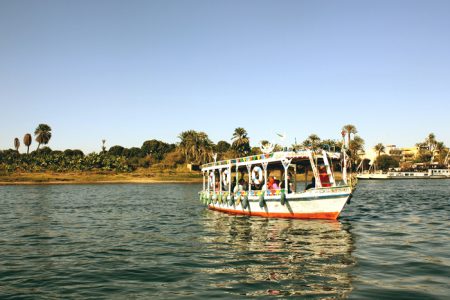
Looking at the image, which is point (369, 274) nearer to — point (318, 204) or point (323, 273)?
point (323, 273)

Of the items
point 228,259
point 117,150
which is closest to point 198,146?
point 117,150

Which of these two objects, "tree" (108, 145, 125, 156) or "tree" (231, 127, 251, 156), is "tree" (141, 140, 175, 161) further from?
"tree" (231, 127, 251, 156)

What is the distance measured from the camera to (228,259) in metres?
14.4

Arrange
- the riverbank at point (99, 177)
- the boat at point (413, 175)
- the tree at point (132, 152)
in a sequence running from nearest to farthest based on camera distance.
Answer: the riverbank at point (99, 177)
the boat at point (413, 175)
the tree at point (132, 152)

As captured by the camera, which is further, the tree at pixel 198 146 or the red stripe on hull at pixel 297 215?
the tree at pixel 198 146

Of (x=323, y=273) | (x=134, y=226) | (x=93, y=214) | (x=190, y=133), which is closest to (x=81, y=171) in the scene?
(x=190, y=133)

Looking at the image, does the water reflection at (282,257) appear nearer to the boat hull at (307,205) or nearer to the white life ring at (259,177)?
the boat hull at (307,205)

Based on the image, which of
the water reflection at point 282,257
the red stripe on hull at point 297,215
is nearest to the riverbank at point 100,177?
the red stripe on hull at point 297,215

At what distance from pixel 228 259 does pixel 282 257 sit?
2.09 metres

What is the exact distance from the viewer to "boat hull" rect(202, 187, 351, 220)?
900 inches

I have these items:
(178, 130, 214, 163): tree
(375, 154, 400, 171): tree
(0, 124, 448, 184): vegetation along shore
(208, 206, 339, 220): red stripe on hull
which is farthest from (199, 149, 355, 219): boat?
(375, 154, 400, 171): tree

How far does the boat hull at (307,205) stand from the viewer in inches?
900

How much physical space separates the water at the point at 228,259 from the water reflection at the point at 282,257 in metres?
0.04

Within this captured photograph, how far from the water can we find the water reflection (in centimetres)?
4
